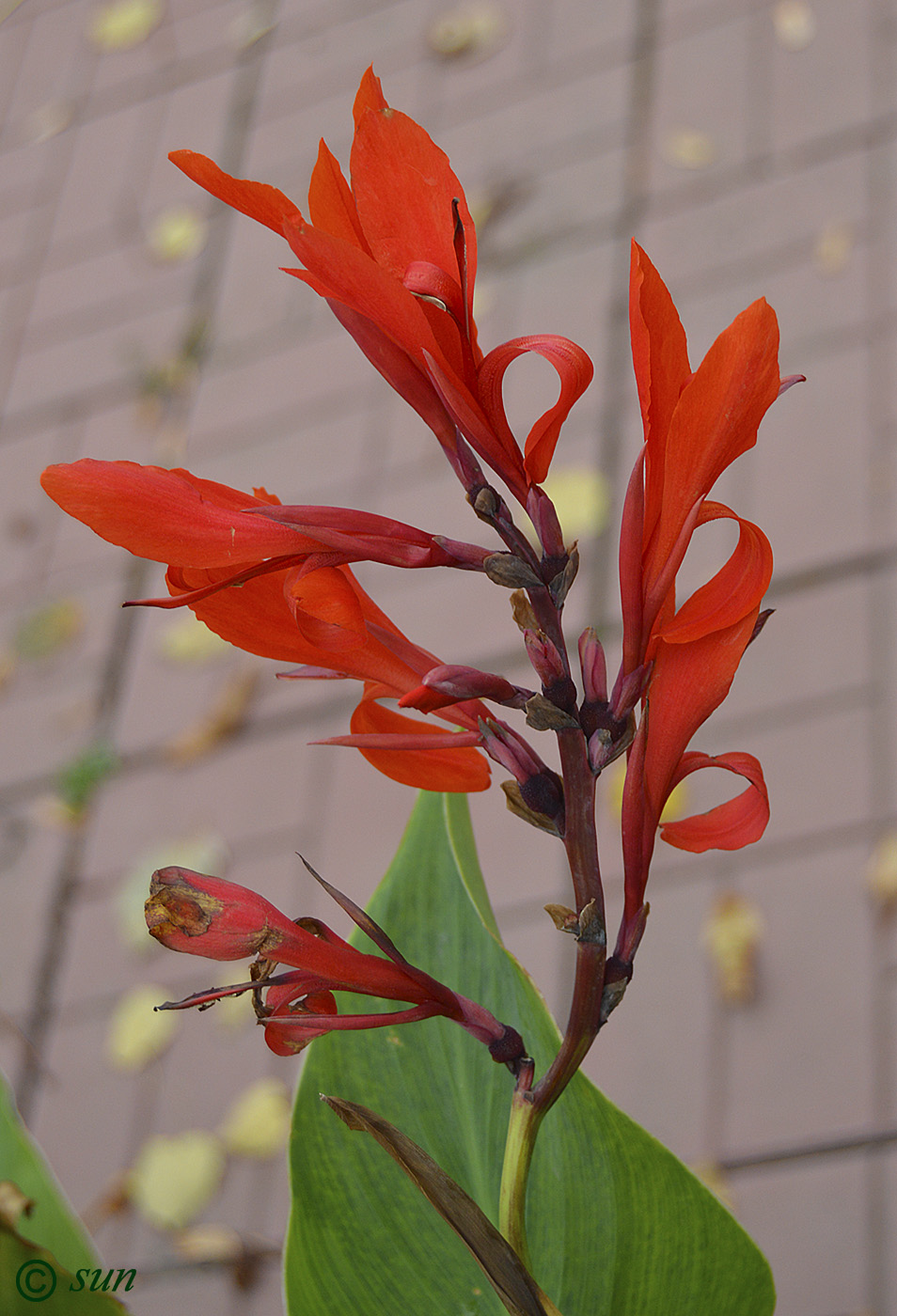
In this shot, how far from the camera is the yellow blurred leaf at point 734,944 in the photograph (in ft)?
4.40

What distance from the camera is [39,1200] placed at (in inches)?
24.8

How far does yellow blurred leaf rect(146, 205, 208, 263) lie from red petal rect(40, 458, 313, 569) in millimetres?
2061

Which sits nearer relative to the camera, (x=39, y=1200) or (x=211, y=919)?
(x=211, y=919)

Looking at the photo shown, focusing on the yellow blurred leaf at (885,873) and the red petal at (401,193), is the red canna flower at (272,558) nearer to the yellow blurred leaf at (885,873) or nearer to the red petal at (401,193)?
the red petal at (401,193)

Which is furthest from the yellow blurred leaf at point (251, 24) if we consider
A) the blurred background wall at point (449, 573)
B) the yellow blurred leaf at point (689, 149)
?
the yellow blurred leaf at point (689, 149)

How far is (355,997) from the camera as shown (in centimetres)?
60

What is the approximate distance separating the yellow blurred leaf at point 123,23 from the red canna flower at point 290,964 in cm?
273

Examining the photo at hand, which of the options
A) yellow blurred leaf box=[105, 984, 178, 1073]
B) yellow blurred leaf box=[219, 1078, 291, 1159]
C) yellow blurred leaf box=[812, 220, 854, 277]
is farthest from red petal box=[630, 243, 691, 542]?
yellow blurred leaf box=[812, 220, 854, 277]

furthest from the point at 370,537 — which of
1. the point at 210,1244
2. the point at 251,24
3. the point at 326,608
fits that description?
the point at 251,24

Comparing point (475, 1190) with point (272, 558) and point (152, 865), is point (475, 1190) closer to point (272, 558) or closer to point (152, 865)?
point (272, 558)

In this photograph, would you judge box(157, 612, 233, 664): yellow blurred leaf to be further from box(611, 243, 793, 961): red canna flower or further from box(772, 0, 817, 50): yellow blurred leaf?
box(611, 243, 793, 961): red canna flower

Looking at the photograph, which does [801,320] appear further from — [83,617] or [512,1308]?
[512,1308]

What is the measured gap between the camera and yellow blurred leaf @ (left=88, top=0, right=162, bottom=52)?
9.07 ft

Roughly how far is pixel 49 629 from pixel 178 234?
80 centimetres
